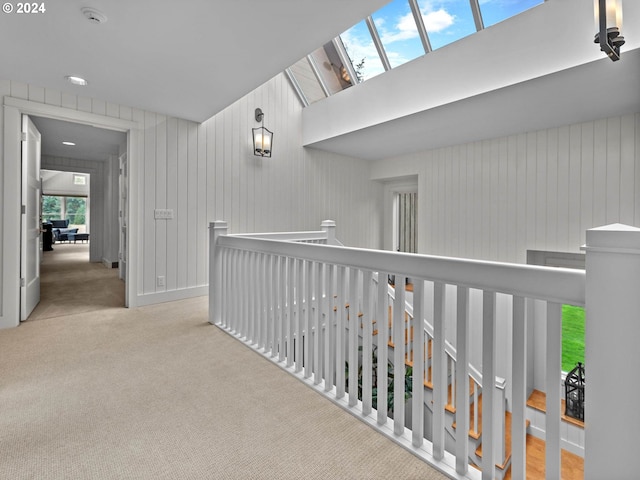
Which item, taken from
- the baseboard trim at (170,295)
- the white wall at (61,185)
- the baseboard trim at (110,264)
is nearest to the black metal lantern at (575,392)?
the baseboard trim at (170,295)

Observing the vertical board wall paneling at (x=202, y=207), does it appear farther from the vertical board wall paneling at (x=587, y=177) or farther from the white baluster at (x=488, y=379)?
the vertical board wall paneling at (x=587, y=177)

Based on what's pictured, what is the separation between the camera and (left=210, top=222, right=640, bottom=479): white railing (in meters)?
0.91

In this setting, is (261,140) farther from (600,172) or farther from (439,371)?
(600,172)

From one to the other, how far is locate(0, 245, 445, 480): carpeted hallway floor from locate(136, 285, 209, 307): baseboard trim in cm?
93

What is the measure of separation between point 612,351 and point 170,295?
3784 mm

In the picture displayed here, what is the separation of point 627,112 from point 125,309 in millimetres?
5706

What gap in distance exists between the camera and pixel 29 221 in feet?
9.89

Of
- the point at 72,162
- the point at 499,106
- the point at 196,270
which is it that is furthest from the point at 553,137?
the point at 72,162

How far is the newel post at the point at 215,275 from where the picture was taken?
2740mm

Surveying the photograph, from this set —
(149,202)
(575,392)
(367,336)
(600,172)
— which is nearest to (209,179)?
(149,202)

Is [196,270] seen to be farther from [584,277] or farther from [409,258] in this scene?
[584,277]

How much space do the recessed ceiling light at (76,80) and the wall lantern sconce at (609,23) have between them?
11.9 ft

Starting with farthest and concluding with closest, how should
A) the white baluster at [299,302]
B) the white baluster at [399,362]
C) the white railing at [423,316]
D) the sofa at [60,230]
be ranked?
1. the sofa at [60,230]
2. the white baluster at [299,302]
3. the white baluster at [399,362]
4. the white railing at [423,316]

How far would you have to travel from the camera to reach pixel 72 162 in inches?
240
